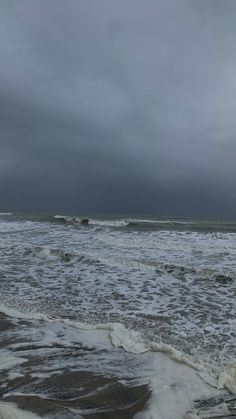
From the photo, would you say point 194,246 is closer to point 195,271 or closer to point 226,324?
point 195,271

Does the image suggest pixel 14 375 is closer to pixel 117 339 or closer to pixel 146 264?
pixel 117 339

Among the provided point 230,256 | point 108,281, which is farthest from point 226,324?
→ point 230,256

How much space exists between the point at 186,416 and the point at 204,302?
594 cm

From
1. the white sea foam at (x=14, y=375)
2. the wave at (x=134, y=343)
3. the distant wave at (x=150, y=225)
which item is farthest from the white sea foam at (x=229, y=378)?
the distant wave at (x=150, y=225)

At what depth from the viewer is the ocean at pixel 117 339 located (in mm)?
4855

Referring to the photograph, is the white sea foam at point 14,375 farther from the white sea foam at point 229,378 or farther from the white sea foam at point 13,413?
the white sea foam at point 229,378

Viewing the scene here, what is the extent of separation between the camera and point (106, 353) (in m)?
6.66

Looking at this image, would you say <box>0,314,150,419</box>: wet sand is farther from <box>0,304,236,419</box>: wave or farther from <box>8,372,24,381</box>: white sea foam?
<box>0,304,236,419</box>: wave

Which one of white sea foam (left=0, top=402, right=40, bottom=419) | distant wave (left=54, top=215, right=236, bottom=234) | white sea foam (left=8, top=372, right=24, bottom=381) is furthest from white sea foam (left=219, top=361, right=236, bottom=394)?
distant wave (left=54, top=215, right=236, bottom=234)

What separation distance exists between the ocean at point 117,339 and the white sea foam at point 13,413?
11 millimetres

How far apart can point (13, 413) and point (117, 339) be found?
3.15 metres

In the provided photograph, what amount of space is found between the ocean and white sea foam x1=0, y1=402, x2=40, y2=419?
1 centimetres

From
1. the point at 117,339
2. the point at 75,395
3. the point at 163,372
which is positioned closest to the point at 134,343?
the point at 117,339

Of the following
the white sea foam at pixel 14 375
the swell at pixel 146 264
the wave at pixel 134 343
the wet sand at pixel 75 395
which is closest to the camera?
the wet sand at pixel 75 395
